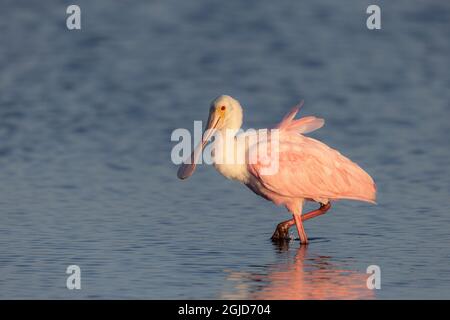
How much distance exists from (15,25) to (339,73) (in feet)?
19.6

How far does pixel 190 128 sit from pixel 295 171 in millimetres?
5603

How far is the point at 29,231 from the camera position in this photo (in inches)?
543

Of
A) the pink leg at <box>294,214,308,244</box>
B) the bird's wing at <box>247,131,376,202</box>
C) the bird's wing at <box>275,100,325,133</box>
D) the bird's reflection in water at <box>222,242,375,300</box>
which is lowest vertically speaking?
the bird's reflection in water at <box>222,242,375,300</box>

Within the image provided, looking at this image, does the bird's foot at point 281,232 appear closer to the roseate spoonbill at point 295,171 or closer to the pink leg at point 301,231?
the roseate spoonbill at point 295,171

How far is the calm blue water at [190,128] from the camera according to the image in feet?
39.9

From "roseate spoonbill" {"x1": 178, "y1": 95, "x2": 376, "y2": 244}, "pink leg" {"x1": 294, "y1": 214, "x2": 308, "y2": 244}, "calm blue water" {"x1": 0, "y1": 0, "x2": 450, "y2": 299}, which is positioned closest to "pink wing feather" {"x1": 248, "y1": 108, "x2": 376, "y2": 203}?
"roseate spoonbill" {"x1": 178, "y1": 95, "x2": 376, "y2": 244}

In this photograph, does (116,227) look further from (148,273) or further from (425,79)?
(425,79)

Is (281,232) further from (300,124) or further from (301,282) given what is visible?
(301,282)

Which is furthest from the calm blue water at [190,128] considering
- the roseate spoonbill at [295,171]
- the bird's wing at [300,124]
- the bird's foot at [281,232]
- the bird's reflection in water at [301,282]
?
the bird's wing at [300,124]

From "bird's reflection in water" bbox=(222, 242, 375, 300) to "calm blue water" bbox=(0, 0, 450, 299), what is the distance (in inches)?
1.0

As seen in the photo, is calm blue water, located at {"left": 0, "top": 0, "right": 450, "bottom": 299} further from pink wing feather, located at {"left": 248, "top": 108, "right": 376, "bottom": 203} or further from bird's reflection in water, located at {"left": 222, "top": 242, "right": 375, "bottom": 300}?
pink wing feather, located at {"left": 248, "top": 108, "right": 376, "bottom": 203}

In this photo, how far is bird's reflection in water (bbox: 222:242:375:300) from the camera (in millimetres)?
11242

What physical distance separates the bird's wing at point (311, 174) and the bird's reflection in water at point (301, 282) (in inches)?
44.7

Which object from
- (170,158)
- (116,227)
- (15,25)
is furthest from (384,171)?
(15,25)
